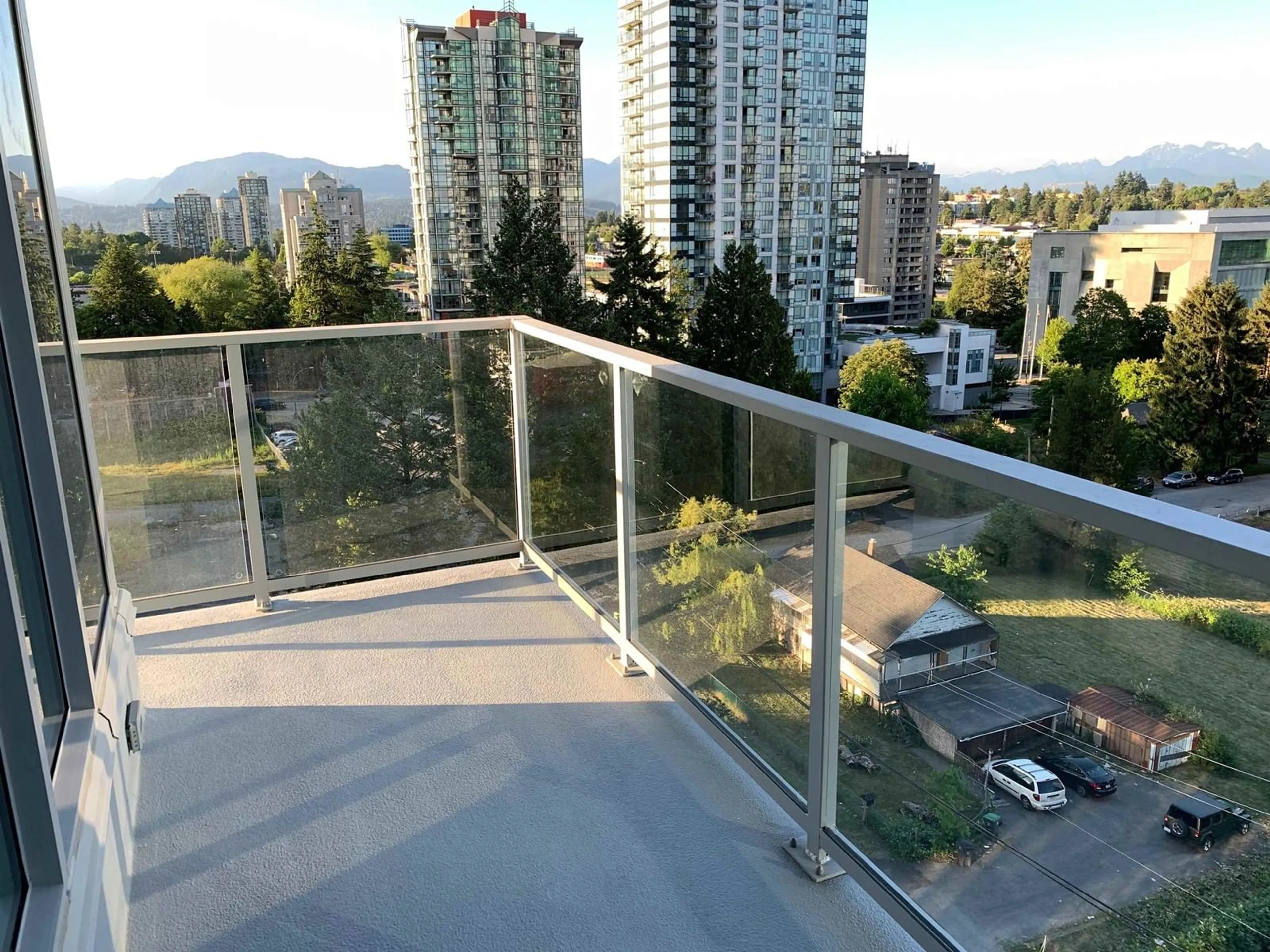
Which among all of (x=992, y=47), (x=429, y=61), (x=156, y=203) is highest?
(x=992, y=47)

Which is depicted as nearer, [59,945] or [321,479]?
[59,945]

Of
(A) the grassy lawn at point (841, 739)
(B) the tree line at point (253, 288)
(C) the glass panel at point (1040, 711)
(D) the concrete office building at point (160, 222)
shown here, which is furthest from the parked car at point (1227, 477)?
(D) the concrete office building at point (160, 222)

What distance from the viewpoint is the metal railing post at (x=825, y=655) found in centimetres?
162

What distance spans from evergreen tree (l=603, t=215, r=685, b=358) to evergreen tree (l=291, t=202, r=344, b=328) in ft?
33.6

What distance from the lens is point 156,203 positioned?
3098 cm

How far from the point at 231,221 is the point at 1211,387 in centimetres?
3849

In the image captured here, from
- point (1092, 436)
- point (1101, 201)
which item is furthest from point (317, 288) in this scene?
point (1101, 201)

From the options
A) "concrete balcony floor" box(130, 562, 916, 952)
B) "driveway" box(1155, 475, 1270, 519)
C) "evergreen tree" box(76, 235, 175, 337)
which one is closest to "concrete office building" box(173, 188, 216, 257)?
"evergreen tree" box(76, 235, 175, 337)

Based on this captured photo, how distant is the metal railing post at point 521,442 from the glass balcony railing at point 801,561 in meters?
0.01

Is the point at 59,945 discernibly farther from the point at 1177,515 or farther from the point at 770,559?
the point at 1177,515

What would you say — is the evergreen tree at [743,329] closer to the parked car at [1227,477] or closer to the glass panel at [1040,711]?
the parked car at [1227,477]

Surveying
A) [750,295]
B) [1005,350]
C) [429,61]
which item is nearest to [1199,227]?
[1005,350]

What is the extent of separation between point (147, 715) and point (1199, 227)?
177 ft

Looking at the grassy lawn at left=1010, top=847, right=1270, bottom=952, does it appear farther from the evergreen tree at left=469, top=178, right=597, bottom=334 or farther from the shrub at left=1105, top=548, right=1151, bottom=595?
the evergreen tree at left=469, top=178, right=597, bottom=334
